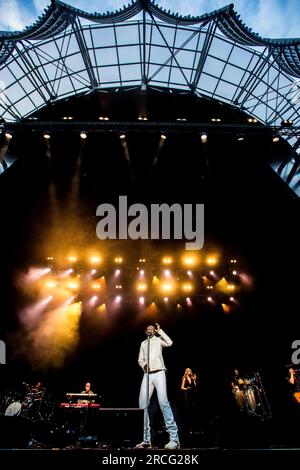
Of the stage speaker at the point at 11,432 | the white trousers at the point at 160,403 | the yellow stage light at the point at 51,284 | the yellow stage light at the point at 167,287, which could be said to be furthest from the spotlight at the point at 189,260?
the stage speaker at the point at 11,432

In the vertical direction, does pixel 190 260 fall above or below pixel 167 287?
above

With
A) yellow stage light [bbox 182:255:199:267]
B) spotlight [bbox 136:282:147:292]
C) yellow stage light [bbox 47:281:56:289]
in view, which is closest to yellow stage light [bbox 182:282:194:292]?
yellow stage light [bbox 182:255:199:267]

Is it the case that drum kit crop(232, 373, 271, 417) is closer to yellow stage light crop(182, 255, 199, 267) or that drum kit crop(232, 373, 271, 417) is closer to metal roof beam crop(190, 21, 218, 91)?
yellow stage light crop(182, 255, 199, 267)

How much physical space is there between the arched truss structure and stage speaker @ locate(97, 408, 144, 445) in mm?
8833

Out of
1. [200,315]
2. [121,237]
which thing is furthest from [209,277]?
[121,237]

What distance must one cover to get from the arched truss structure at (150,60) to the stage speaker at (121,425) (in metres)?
8.83

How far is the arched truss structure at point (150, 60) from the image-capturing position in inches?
330

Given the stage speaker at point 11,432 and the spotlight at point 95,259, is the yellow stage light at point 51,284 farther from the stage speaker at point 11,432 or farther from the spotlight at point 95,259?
the stage speaker at point 11,432

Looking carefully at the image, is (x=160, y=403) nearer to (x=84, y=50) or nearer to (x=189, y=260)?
(x=189, y=260)

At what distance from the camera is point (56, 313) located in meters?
11.3

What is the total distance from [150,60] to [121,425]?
11.0 meters

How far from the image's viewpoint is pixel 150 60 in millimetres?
10328

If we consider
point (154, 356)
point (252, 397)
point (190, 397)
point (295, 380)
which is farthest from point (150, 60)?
point (252, 397)
